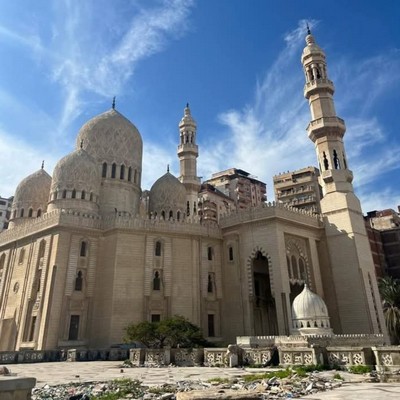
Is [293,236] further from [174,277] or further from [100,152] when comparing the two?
[100,152]

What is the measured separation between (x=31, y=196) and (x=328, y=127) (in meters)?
26.2

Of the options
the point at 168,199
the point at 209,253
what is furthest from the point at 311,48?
the point at 209,253

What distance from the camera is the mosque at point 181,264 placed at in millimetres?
25516

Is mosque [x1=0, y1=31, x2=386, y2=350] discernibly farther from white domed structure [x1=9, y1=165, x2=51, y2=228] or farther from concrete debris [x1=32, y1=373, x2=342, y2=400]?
concrete debris [x1=32, y1=373, x2=342, y2=400]

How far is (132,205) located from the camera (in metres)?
34.5

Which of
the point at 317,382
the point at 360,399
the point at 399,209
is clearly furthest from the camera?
the point at 399,209

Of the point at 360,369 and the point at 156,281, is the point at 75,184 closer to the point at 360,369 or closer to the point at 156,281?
the point at 156,281

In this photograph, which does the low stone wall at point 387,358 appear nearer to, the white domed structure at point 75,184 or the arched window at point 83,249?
the arched window at point 83,249

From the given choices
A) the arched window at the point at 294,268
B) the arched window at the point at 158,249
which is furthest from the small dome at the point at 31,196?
the arched window at the point at 294,268

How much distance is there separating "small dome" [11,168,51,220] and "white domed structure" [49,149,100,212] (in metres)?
4.68

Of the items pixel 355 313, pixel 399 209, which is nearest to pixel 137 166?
pixel 355 313

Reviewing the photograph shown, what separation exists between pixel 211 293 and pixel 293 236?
7.38 metres

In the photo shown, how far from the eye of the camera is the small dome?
34.7 meters

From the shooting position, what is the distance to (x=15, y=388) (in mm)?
4652
